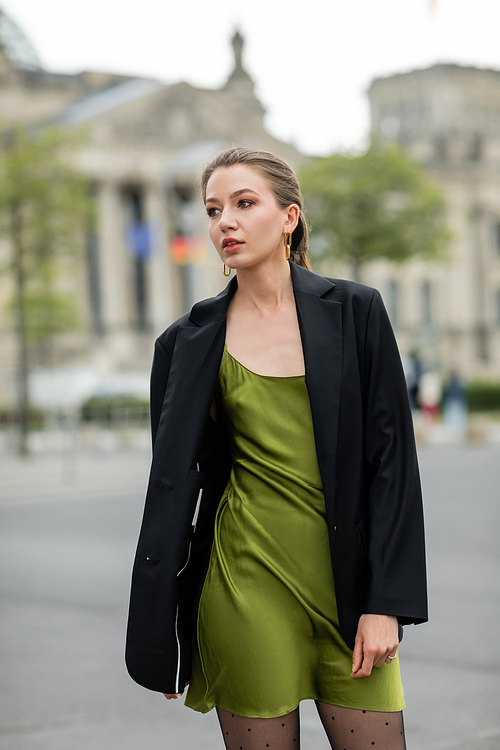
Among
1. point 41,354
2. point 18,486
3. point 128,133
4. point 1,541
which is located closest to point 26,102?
point 128,133

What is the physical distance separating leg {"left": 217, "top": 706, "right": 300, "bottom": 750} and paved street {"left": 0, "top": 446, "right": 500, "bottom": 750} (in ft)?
7.16

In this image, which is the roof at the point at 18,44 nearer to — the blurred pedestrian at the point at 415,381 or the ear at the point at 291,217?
the blurred pedestrian at the point at 415,381

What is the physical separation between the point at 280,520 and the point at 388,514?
23cm

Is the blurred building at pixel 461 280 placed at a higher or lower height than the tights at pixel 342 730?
higher

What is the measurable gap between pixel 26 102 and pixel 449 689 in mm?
61357

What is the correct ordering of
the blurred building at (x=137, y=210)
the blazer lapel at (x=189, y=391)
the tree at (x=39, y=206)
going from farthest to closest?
the blurred building at (x=137, y=210) < the tree at (x=39, y=206) < the blazer lapel at (x=189, y=391)

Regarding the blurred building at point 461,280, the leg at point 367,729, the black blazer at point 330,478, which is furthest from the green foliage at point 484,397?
the leg at point 367,729

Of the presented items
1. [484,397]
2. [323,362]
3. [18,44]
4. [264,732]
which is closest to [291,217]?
[323,362]

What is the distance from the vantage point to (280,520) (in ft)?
7.06

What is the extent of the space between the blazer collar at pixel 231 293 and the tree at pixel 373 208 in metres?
35.7

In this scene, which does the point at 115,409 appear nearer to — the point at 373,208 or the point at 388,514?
the point at 373,208

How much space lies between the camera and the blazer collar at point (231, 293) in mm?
2307

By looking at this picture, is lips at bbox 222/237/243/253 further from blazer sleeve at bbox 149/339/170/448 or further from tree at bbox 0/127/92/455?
tree at bbox 0/127/92/455

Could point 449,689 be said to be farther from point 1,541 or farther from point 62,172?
point 62,172
